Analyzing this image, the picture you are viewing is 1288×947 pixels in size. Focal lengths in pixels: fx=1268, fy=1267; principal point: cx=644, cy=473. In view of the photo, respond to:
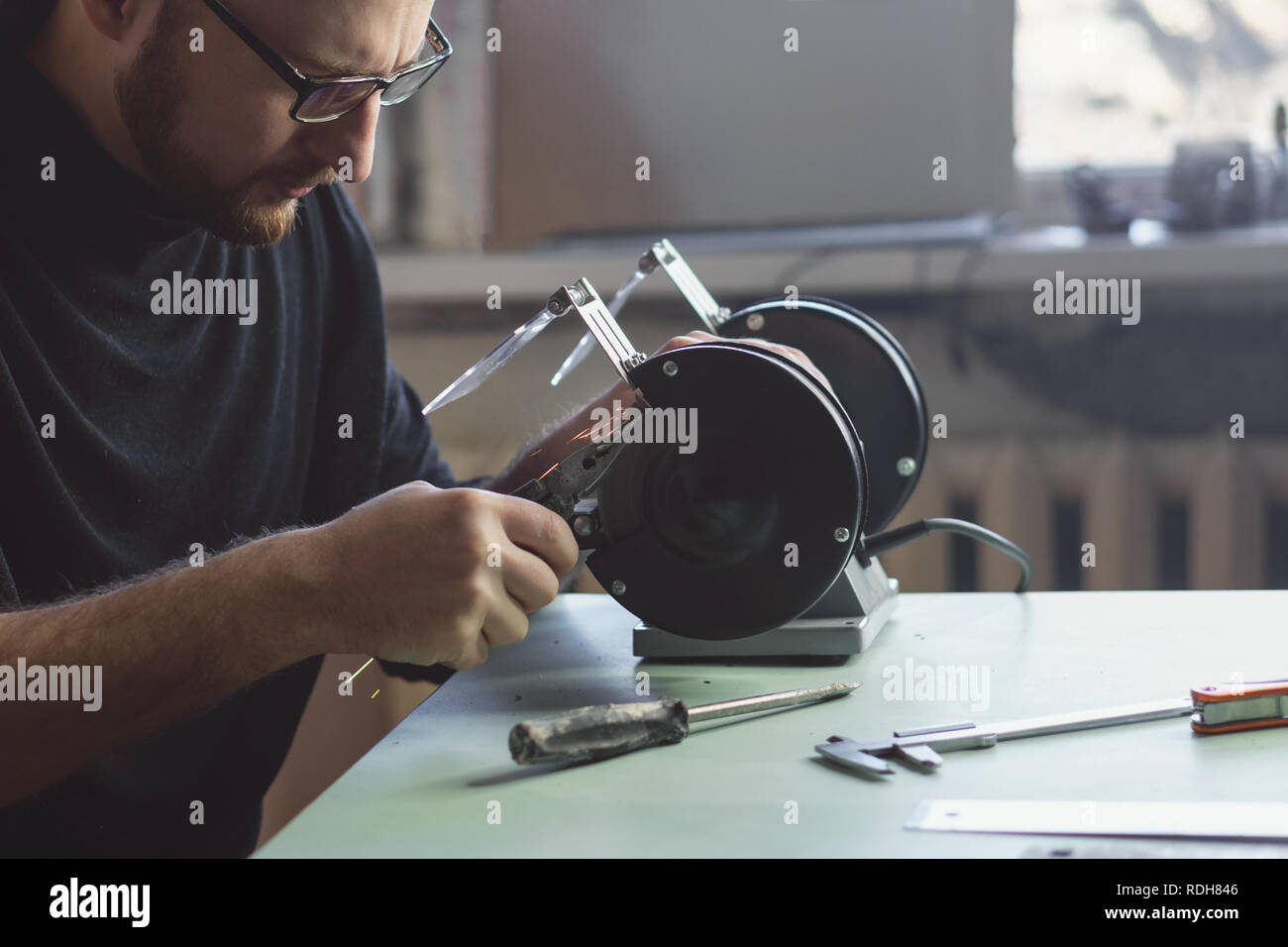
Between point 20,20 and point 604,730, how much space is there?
684 millimetres

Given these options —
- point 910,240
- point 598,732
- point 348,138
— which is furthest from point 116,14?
point 910,240

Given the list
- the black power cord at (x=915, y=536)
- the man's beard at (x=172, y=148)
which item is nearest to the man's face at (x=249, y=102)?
the man's beard at (x=172, y=148)

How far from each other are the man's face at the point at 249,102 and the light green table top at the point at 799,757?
1.36ft

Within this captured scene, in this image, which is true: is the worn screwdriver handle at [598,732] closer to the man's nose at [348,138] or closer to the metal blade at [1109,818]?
the metal blade at [1109,818]

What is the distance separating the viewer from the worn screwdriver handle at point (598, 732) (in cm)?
70

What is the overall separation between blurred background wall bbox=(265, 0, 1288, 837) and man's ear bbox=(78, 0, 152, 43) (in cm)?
89

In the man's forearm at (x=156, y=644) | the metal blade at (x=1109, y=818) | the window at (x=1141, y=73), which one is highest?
the window at (x=1141, y=73)

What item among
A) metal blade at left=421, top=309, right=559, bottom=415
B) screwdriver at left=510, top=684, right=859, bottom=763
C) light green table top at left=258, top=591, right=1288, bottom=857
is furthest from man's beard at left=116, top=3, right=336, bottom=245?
screwdriver at left=510, top=684, right=859, bottom=763

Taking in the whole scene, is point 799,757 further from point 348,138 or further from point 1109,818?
point 348,138

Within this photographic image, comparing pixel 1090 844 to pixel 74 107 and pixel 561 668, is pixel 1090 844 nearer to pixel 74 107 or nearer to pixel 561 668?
pixel 561 668

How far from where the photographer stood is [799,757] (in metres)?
0.72

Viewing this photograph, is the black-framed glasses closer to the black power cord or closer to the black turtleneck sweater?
the black turtleneck sweater
